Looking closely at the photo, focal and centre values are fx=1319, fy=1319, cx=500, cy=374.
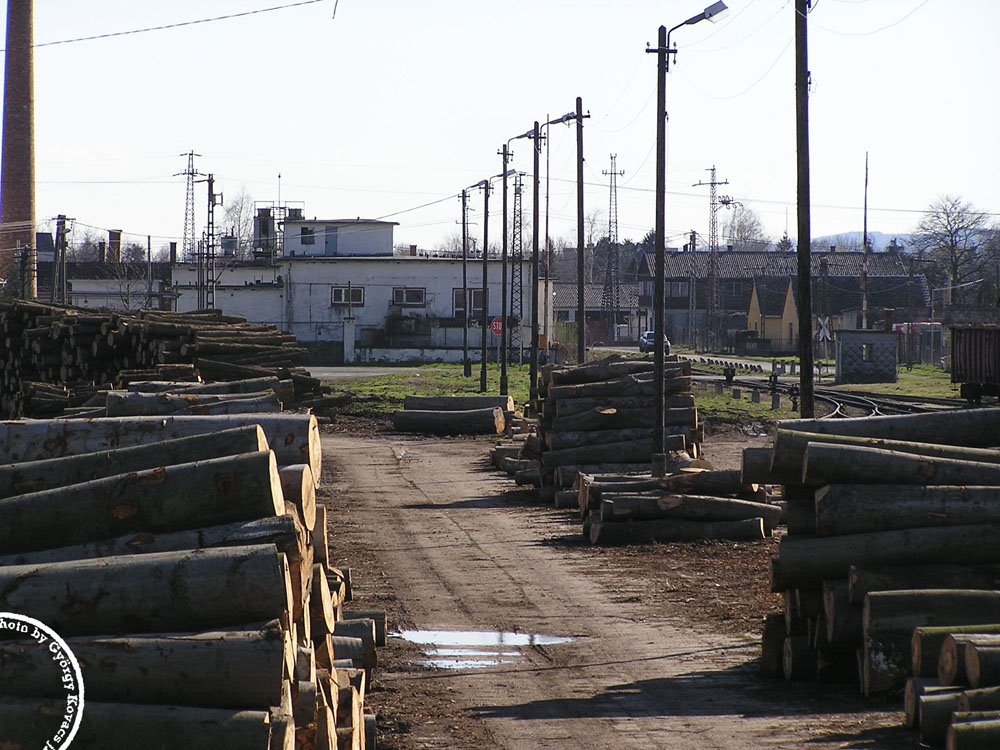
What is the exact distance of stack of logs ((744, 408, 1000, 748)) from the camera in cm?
927

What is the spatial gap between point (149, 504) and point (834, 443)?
18.1ft

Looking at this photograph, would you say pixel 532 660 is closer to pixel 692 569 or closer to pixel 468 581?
pixel 468 581

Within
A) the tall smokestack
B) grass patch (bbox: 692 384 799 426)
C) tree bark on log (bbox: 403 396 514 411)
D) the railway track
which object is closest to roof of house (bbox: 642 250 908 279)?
the railway track

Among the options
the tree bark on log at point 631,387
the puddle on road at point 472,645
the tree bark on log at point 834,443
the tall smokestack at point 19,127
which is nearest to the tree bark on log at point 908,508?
the tree bark on log at point 834,443

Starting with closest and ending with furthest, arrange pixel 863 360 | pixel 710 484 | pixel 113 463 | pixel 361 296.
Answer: pixel 113 463
pixel 710 484
pixel 863 360
pixel 361 296

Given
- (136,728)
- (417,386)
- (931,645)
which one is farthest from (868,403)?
(136,728)

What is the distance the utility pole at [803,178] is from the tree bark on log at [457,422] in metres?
15.9

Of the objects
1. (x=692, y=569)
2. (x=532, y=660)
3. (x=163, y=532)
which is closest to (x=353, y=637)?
(x=532, y=660)

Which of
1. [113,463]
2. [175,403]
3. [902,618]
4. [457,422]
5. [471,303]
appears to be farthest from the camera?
[471,303]

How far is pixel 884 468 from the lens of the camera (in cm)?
1008

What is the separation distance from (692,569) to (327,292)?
58793 mm

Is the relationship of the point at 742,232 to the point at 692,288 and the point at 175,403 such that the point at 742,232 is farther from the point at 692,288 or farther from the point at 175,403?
the point at 175,403

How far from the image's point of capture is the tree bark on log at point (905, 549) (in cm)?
987

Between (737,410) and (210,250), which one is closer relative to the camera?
(737,410)
